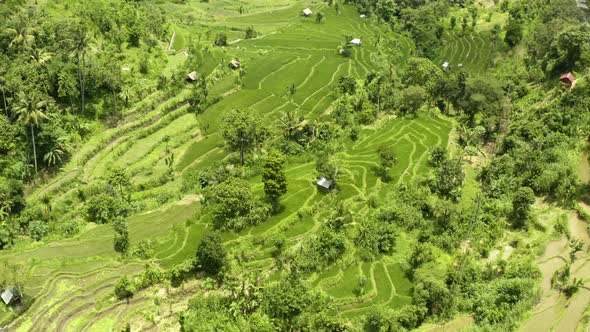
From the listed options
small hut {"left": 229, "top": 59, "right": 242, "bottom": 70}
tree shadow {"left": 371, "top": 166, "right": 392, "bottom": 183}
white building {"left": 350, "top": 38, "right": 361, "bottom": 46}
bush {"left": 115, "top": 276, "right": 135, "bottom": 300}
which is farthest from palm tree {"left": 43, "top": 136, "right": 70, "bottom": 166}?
white building {"left": 350, "top": 38, "right": 361, "bottom": 46}

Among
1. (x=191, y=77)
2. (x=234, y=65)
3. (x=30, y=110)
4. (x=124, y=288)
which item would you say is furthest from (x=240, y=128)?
(x=234, y=65)

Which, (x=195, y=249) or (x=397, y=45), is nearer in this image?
(x=195, y=249)

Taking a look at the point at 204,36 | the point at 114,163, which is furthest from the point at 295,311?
the point at 204,36

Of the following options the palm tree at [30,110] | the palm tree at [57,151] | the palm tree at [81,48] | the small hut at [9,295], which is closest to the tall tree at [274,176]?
the small hut at [9,295]

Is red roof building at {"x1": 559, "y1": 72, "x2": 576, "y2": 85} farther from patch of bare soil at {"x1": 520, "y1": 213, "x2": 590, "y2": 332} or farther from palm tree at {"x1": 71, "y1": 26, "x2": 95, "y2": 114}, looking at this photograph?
palm tree at {"x1": 71, "y1": 26, "x2": 95, "y2": 114}

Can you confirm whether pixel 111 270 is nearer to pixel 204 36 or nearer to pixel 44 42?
pixel 44 42

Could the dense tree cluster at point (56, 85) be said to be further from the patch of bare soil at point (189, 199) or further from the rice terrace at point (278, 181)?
the patch of bare soil at point (189, 199)

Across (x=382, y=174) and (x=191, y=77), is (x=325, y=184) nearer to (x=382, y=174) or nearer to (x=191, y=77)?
(x=382, y=174)
